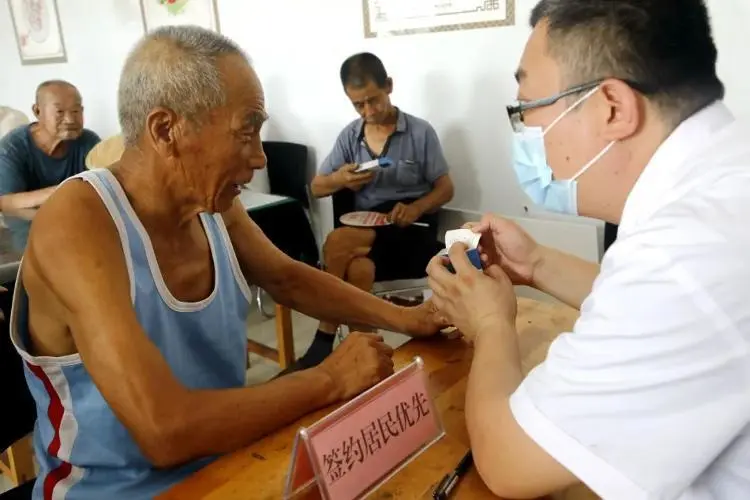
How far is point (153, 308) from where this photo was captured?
119cm

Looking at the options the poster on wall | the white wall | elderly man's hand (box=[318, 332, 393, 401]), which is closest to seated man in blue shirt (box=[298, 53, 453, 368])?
the white wall

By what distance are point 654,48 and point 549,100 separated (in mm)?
174

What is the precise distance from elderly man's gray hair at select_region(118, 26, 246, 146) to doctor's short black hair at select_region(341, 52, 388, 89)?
189 cm

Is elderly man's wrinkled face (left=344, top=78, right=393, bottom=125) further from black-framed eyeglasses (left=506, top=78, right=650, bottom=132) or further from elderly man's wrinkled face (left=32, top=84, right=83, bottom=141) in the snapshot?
black-framed eyeglasses (left=506, top=78, right=650, bottom=132)

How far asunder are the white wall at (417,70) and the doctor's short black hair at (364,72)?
40 centimetres

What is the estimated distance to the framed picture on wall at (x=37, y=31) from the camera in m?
5.50

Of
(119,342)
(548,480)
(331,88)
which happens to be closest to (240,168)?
(119,342)

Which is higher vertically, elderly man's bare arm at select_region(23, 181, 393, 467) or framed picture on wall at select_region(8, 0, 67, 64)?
framed picture on wall at select_region(8, 0, 67, 64)

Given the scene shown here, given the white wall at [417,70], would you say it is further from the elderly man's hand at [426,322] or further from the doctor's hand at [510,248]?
the elderly man's hand at [426,322]

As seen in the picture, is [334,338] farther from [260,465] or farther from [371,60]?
[260,465]

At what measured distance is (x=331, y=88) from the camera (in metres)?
3.84

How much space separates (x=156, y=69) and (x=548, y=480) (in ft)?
3.10

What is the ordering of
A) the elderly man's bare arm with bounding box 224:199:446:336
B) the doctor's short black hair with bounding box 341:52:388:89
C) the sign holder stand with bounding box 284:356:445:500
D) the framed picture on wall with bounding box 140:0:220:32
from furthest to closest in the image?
the framed picture on wall with bounding box 140:0:220:32 < the doctor's short black hair with bounding box 341:52:388:89 < the elderly man's bare arm with bounding box 224:199:446:336 < the sign holder stand with bounding box 284:356:445:500

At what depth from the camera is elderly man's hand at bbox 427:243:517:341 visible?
3.52 ft
